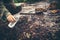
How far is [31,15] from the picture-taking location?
287 inches

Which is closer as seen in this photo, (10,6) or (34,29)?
(34,29)

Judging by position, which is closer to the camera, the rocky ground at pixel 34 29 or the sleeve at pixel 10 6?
the rocky ground at pixel 34 29

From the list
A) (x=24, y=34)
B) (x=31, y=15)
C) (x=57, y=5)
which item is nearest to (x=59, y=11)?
(x=57, y=5)

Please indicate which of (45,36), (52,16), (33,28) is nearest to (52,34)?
(45,36)

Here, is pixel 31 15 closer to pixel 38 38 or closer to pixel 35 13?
pixel 35 13

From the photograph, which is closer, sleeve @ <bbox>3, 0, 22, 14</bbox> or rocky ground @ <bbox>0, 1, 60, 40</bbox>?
rocky ground @ <bbox>0, 1, 60, 40</bbox>

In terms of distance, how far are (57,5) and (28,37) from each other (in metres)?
2.64

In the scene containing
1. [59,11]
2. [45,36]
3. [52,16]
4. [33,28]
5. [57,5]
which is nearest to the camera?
[45,36]

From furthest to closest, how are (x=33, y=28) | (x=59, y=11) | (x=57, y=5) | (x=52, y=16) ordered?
(x=57, y=5) < (x=59, y=11) < (x=52, y=16) < (x=33, y=28)

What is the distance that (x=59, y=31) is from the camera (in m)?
5.95

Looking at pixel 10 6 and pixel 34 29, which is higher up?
pixel 10 6

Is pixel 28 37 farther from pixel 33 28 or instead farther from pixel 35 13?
pixel 35 13

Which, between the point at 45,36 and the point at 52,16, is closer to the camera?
the point at 45,36

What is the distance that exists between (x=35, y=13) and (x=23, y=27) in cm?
132
